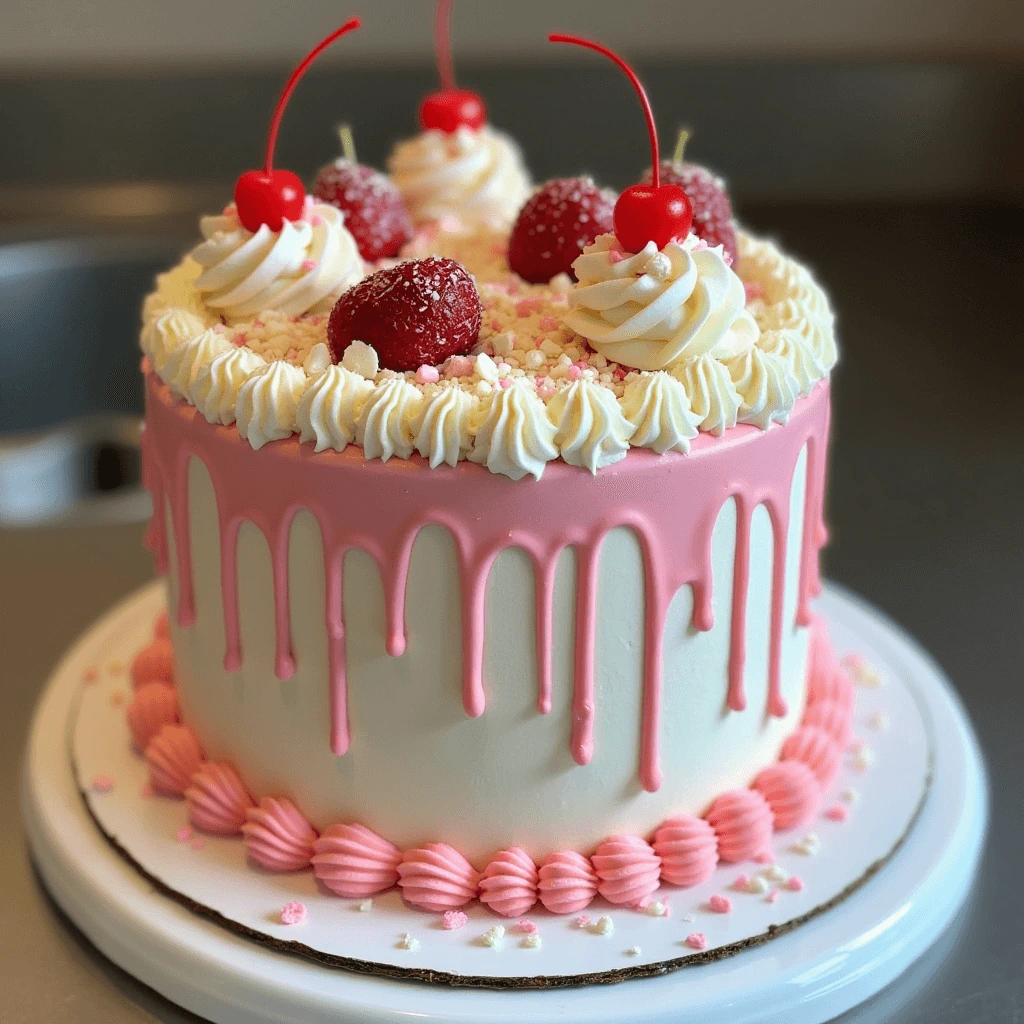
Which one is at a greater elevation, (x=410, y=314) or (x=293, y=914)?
(x=410, y=314)

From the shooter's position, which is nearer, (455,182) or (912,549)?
(455,182)

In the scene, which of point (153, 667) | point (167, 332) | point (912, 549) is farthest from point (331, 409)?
point (912, 549)

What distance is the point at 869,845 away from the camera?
4.52ft

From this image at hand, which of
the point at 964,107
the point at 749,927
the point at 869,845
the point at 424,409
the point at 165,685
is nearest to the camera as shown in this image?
the point at 424,409

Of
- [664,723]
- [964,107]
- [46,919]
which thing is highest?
[964,107]

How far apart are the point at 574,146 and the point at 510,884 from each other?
6.40ft

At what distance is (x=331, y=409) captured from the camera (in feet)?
3.87

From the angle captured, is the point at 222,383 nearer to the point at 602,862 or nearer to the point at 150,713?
the point at 150,713

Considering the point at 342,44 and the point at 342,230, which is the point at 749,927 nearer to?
the point at 342,230

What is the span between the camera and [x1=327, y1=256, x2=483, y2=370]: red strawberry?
1239 millimetres

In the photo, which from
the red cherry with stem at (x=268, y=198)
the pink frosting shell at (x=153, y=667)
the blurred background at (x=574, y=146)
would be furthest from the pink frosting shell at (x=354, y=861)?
the blurred background at (x=574, y=146)

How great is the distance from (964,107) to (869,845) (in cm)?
196

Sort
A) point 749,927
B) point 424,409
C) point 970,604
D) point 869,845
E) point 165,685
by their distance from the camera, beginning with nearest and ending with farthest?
point 424,409, point 749,927, point 869,845, point 165,685, point 970,604

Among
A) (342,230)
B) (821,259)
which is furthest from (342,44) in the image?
(342,230)
